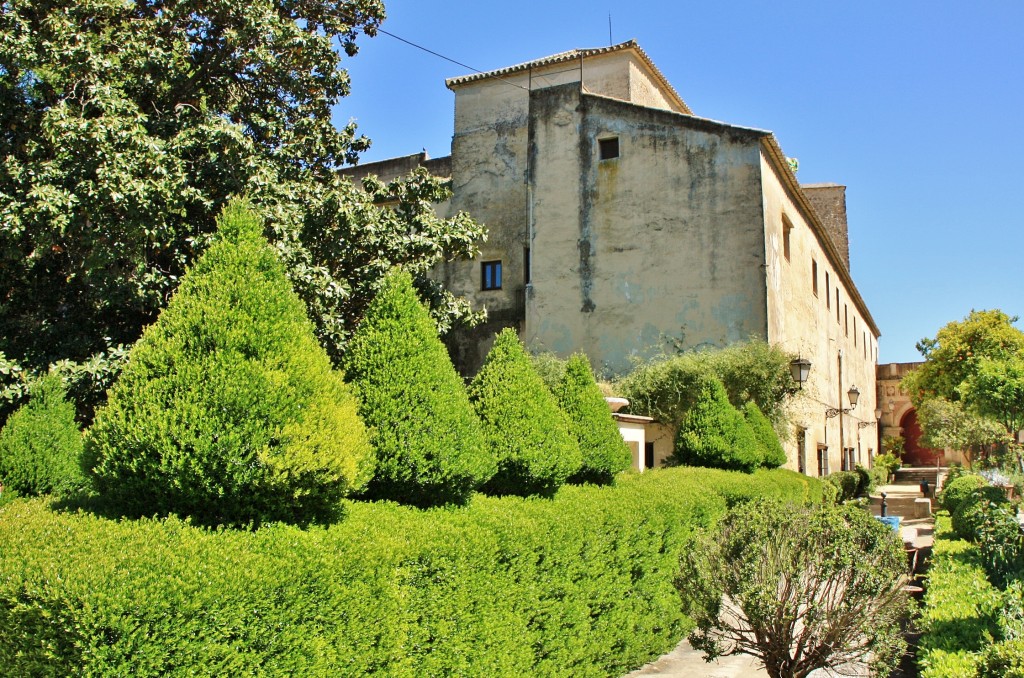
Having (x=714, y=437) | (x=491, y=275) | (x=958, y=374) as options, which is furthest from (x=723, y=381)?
(x=958, y=374)

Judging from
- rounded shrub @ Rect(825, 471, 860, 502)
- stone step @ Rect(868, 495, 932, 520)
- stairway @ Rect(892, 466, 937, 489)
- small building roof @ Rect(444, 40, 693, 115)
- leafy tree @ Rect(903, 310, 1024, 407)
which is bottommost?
stairway @ Rect(892, 466, 937, 489)

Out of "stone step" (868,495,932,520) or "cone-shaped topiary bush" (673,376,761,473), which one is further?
"stone step" (868,495,932,520)

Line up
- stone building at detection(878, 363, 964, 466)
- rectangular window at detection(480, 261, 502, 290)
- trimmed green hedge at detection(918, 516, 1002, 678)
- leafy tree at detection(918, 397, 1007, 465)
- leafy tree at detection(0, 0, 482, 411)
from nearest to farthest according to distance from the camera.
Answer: trimmed green hedge at detection(918, 516, 1002, 678), leafy tree at detection(0, 0, 482, 411), rectangular window at detection(480, 261, 502, 290), leafy tree at detection(918, 397, 1007, 465), stone building at detection(878, 363, 964, 466)

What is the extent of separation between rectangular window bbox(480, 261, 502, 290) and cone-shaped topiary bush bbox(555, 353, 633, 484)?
Result: 1496 centimetres

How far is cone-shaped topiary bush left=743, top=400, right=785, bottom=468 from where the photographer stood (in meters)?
15.0

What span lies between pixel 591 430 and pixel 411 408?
3.41 m

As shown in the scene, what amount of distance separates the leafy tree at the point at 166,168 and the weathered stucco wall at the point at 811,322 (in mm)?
9587

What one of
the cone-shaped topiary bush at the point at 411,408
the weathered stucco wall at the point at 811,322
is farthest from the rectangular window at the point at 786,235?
the cone-shaped topiary bush at the point at 411,408

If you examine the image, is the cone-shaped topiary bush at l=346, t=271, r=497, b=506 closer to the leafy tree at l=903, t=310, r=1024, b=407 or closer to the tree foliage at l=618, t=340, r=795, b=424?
the tree foliage at l=618, t=340, r=795, b=424

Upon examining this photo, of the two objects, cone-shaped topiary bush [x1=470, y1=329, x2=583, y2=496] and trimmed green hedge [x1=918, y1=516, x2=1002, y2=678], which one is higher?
cone-shaped topiary bush [x1=470, y1=329, x2=583, y2=496]

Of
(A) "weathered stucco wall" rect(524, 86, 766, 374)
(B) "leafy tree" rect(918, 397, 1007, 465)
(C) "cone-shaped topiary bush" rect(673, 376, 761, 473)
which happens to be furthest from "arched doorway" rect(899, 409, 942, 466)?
(C) "cone-shaped topiary bush" rect(673, 376, 761, 473)

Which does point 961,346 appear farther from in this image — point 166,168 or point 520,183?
point 166,168

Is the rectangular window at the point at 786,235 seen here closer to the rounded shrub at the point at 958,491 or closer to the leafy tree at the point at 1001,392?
the leafy tree at the point at 1001,392

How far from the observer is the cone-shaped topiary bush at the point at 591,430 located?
8359mm
